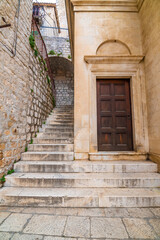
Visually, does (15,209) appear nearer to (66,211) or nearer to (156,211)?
(66,211)

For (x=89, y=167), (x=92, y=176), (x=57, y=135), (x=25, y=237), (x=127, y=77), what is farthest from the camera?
(x=57, y=135)

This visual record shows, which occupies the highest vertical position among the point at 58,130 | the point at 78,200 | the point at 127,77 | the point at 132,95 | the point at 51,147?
the point at 127,77

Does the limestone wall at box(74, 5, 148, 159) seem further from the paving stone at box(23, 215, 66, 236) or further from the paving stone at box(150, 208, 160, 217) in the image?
the paving stone at box(23, 215, 66, 236)

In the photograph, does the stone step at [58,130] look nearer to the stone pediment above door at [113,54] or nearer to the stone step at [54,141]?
the stone step at [54,141]

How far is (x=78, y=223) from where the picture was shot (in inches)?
67.6

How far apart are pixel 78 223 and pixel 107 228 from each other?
0.43 meters

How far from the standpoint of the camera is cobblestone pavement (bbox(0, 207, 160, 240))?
60.3 inches

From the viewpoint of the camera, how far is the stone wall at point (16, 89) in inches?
107

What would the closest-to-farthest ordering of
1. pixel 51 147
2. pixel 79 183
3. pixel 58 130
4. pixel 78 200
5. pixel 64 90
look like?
pixel 78 200 < pixel 79 183 < pixel 51 147 < pixel 58 130 < pixel 64 90

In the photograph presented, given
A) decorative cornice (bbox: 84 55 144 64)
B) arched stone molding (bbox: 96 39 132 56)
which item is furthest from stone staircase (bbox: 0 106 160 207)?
arched stone molding (bbox: 96 39 132 56)

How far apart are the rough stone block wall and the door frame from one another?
288 inches

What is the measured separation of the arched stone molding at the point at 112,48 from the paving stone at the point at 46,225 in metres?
4.50

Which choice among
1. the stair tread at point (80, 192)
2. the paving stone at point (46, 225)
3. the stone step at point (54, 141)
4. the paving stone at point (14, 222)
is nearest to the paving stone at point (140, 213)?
the stair tread at point (80, 192)

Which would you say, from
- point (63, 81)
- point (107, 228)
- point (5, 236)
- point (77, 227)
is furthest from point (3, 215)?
point (63, 81)
